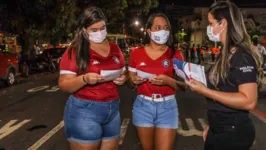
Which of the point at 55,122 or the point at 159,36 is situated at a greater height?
the point at 159,36

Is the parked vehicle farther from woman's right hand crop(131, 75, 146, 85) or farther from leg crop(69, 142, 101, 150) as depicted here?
leg crop(69, 142, 101, 150)

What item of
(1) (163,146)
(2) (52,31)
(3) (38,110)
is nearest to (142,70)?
(1) (163,146)

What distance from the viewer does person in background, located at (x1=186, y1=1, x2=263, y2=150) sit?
7.97 ft

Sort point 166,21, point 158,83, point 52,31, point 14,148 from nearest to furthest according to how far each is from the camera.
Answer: point 158,83 < point 166,21 < point 14,148 < point 52,31

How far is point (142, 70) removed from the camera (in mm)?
3715

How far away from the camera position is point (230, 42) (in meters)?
2.55

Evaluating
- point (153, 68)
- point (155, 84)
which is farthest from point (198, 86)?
point (153, 68)

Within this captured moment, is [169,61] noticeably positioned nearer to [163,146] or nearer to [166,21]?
[166,21]

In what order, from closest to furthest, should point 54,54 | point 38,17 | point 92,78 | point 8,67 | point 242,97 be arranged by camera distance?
point 242,97, point 92,78, point 8,67, point 38,17, point 54,54

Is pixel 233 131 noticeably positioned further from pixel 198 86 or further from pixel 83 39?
pixel 83 39

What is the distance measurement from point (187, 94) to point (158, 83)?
8.21m

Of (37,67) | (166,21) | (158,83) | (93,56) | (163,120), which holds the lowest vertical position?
(37,67)

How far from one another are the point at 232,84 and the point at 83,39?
1.37m

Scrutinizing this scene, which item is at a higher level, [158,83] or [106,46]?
[106,46]
